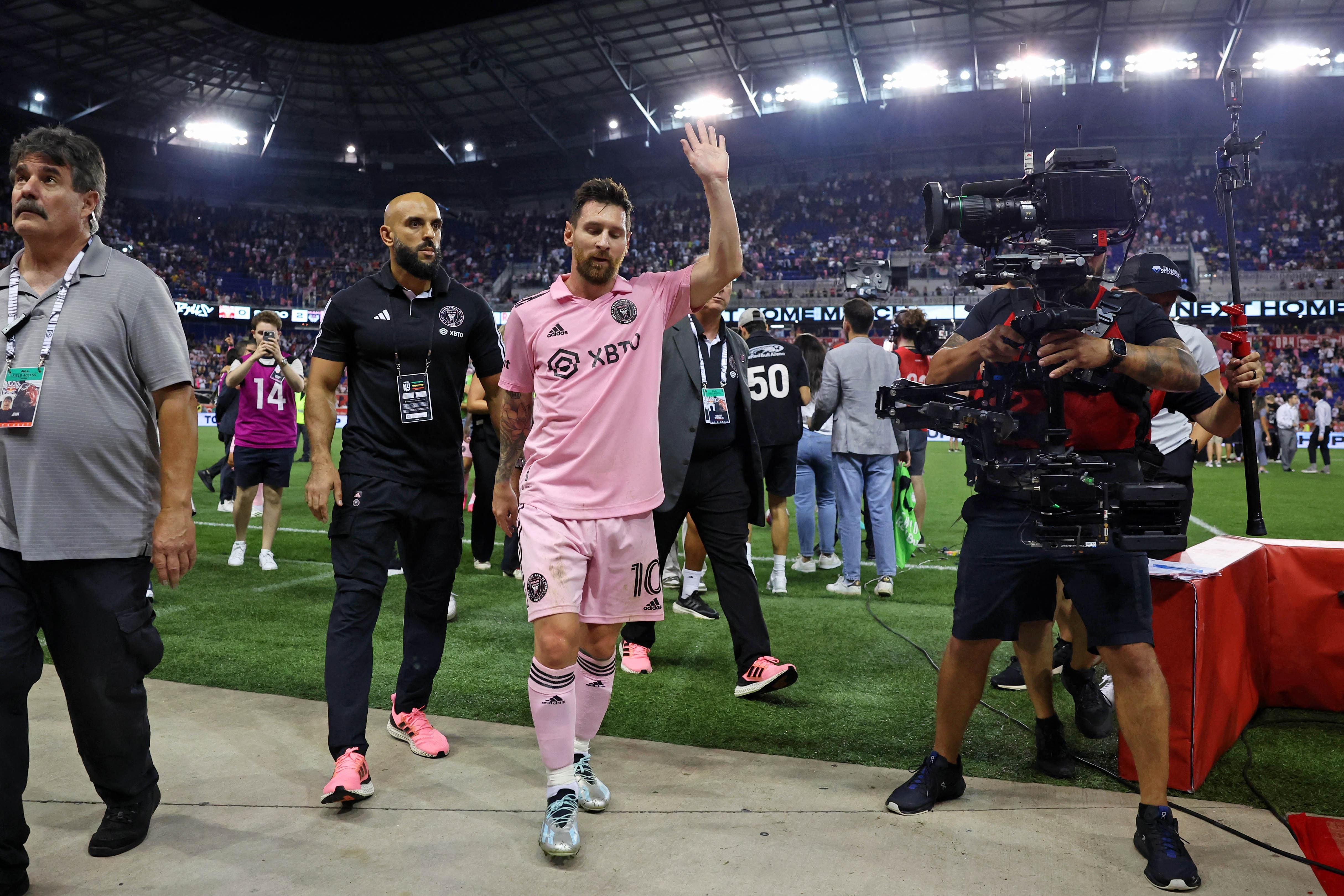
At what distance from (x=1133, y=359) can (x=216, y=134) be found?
44949 mm

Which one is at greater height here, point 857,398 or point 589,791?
point 857,398

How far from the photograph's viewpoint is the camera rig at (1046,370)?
252 centimetres

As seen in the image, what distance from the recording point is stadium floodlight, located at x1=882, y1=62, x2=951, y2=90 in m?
33.0

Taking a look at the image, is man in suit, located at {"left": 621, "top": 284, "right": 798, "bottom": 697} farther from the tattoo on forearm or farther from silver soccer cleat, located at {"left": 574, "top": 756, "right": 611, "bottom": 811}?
silver soccer cleat, located at {"left": 574, "top": 756, "right": 611, "bottom": 811}

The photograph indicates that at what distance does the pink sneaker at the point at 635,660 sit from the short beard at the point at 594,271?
235 centimetres

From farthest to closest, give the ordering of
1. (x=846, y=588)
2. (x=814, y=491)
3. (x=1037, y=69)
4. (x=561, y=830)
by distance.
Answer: (x=1037, y=69)
(x=814, y=491)
(x=846, y=588)
(x=561, y=830)

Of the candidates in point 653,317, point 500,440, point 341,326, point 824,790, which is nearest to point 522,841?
point 824,790

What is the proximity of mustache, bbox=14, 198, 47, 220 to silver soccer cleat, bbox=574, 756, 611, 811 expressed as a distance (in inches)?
90.2

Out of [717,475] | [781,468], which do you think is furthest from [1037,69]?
[717,475]

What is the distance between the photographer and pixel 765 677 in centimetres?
411

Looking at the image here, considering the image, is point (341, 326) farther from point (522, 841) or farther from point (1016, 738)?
point (1016, 738)

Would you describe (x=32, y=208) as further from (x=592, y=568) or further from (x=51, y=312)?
(x=592, y=568)

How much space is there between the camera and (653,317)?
3.05 meters

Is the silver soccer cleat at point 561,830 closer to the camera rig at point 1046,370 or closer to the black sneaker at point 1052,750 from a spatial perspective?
the camera rig at point 1046,370
